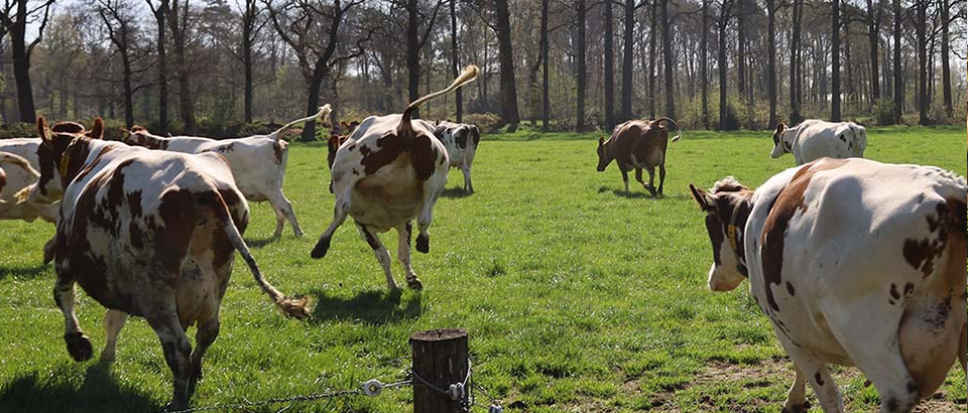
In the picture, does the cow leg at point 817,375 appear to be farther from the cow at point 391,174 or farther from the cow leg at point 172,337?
the cow at point 391,174

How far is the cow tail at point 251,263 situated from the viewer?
4.70 m

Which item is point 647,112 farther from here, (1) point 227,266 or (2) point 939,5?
(1) point 227,266

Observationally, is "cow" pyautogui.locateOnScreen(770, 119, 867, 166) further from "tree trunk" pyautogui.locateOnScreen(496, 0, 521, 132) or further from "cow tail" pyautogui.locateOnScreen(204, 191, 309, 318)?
"tree trunk" pyautogui.locateOnScreen(496, 0, 521, 132)

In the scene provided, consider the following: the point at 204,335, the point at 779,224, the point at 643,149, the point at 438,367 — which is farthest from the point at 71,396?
the point at 643,149

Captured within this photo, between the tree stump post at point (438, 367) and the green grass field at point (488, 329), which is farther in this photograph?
the green grass field at point (488, 329)

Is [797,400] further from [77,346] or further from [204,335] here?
[77,346]

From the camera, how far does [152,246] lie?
4754mm

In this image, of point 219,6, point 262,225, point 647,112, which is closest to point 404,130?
point 262,225

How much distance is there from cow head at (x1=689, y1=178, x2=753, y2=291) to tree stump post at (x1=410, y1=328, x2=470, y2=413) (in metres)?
1.51

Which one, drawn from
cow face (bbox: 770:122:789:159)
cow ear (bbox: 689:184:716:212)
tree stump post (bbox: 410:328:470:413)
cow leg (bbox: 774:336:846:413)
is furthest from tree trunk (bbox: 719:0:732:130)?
tree stump post (bbox: 410:328:470:413)

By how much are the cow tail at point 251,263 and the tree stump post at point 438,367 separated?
104cm

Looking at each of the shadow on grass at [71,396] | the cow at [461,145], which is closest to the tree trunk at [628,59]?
the cow at [461,145]

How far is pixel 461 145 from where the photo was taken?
19281 mm

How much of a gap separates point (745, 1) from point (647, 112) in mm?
10568
